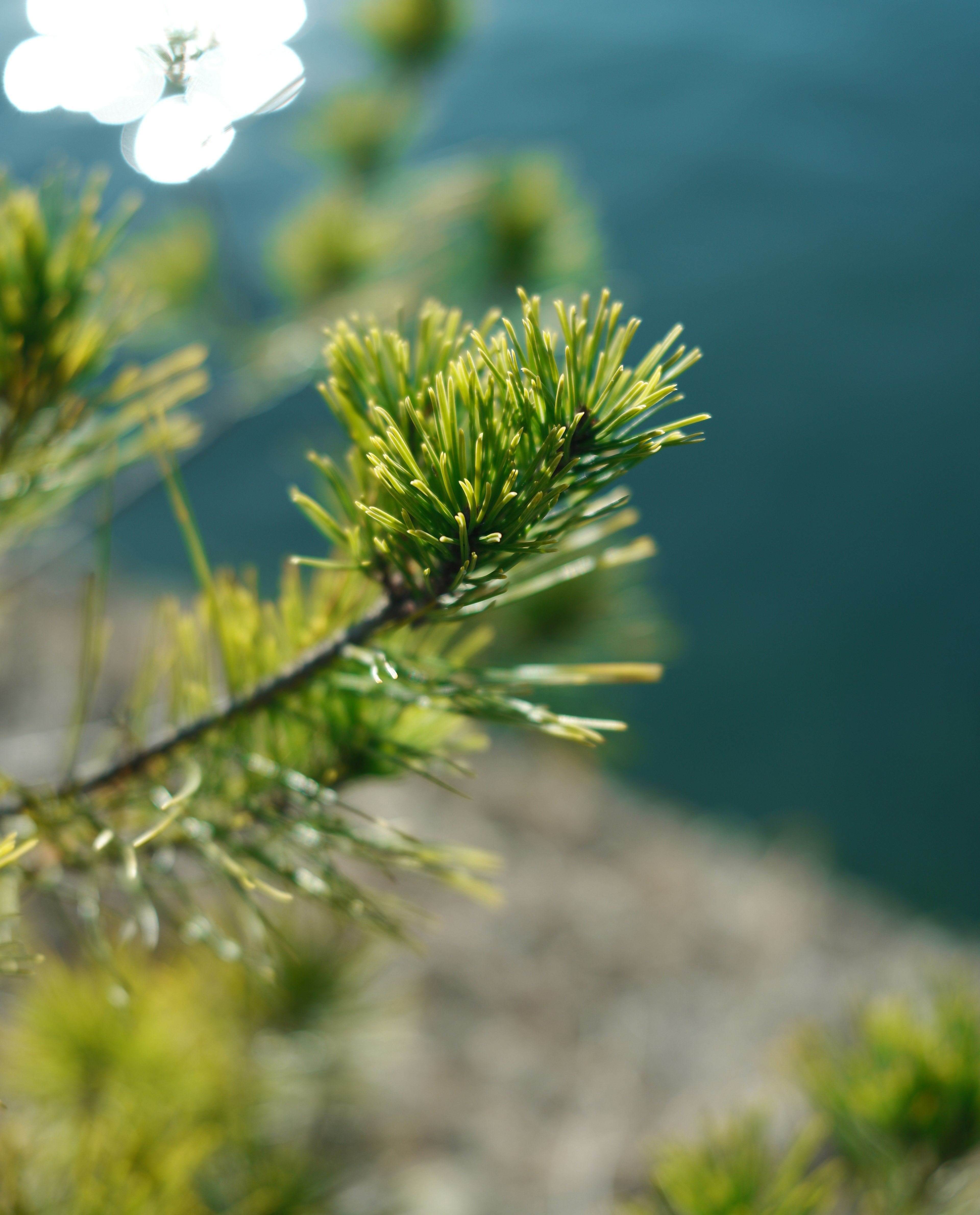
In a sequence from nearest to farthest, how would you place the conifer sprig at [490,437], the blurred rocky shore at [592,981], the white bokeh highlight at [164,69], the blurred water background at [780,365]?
the conifer sprig at [490,437] → the white bokeh highlight at [164,69] → the blurred rocky shore at [592,981] → the blurred water background at [780,365]

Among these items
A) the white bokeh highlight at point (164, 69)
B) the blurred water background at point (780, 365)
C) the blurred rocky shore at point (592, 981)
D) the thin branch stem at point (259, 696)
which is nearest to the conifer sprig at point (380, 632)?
the thin branch stem at point (259, 696)

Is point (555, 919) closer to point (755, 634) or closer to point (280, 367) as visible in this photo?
point (280, 367)

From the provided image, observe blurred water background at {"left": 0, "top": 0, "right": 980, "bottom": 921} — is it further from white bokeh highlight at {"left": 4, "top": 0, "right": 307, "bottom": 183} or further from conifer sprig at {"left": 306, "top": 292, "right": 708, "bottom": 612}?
conifer sprig at {"left": 306, "top": 292, "right": 708, "bottom": 612}

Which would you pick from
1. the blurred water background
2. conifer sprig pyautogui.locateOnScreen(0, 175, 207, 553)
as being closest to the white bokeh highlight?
conifer sprig pyautogui.locateOnScreen(0, 175, 207, 553)

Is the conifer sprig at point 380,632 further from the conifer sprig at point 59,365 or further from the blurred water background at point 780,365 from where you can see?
the blurred water background at point 780,365

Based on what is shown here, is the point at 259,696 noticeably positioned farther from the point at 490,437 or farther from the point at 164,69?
the point at 164,69

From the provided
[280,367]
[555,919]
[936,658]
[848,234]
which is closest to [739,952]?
[555,919]
